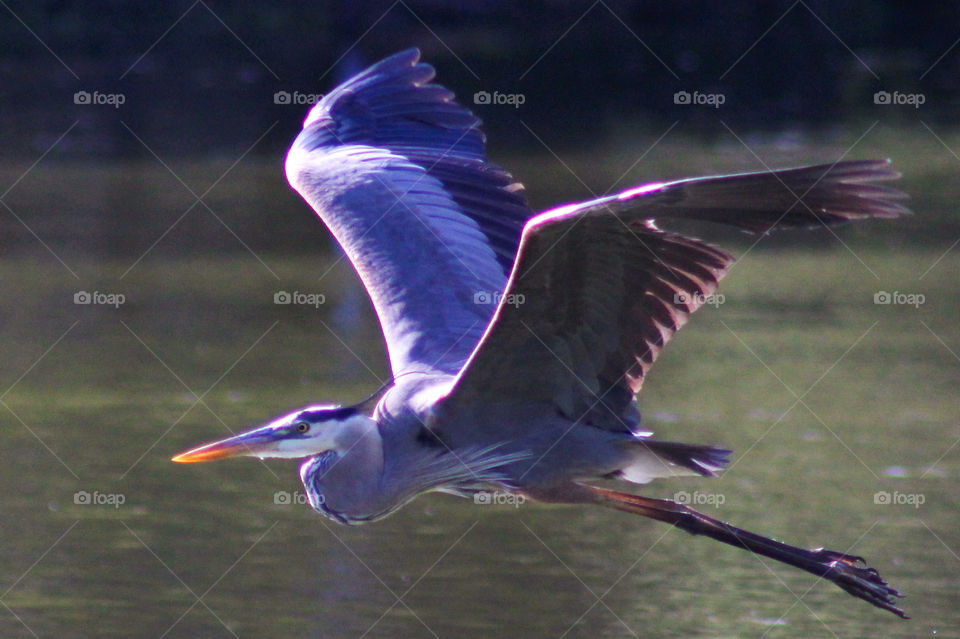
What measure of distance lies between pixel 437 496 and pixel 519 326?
290cm

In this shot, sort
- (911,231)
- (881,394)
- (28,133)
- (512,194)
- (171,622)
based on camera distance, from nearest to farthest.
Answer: (171,622), (512,194), (881,394), (911,231), (28,133)

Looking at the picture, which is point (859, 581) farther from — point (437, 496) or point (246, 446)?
point (437, 496)

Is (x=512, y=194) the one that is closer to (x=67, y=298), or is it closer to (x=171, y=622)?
(x=171, y=622)

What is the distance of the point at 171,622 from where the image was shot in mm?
6242

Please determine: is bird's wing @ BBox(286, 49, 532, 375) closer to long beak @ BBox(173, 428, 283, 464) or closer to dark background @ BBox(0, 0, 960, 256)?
long beak @ BBox(173, 428, 283, 464)

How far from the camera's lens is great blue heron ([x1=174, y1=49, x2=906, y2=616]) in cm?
500

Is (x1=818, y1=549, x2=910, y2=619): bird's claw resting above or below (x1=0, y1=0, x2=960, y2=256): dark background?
below

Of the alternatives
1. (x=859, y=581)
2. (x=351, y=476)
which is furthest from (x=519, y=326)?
(x=859, y=581)

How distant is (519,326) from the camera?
213 inches

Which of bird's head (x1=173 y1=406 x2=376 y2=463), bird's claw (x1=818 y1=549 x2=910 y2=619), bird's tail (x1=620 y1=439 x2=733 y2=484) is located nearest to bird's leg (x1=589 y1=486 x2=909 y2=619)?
bird's claw (x1=818 y1=549 x2=910 y2=619)

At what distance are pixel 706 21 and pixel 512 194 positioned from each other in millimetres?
22110

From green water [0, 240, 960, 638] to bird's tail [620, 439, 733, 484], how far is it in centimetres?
68

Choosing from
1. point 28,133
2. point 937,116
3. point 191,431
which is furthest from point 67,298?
point 937,116

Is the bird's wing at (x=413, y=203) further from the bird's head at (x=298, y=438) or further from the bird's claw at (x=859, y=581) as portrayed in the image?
the bird's claw at (x=859, y=581)
